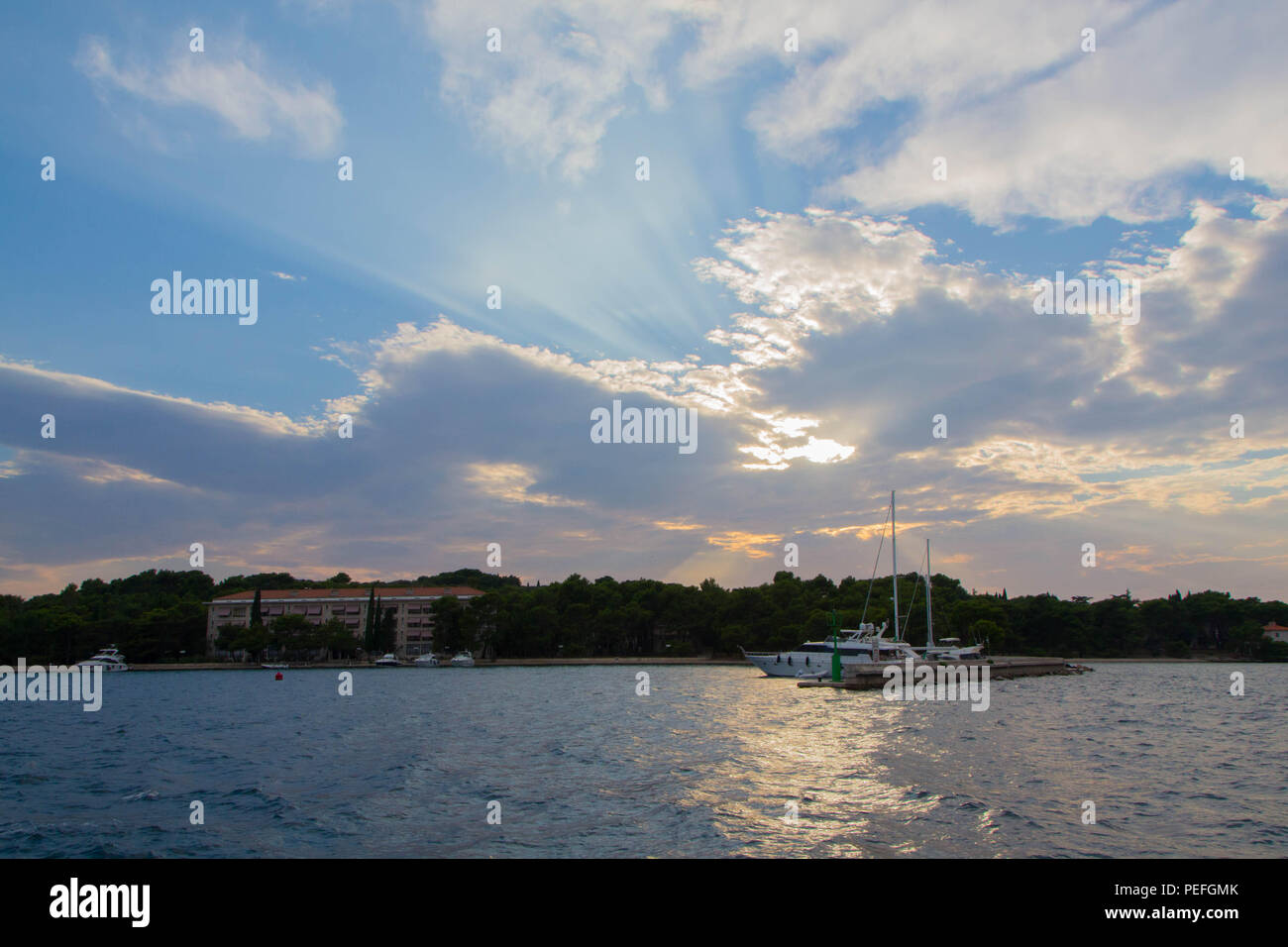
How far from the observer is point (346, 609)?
163875 mm

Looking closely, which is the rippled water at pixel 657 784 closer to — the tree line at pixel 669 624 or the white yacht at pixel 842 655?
the white yacht at pixel 842 655

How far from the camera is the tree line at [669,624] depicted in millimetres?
129875

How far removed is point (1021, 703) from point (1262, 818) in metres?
34.6

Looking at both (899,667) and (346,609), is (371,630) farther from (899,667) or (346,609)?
(899,667)

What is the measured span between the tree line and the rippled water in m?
90.3

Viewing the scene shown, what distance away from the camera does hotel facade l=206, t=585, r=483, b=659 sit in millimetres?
158750

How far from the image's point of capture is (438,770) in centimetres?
2488
